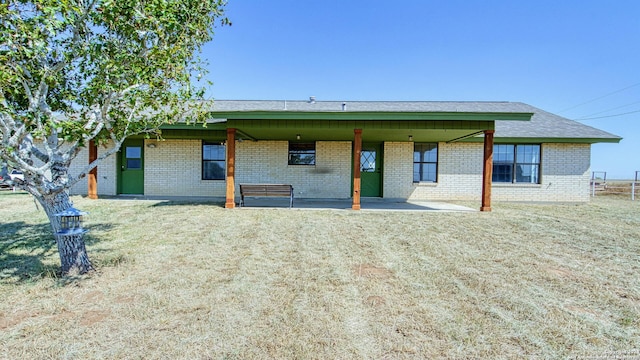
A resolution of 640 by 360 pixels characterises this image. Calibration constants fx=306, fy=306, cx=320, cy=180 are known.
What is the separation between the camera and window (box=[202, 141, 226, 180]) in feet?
42.9

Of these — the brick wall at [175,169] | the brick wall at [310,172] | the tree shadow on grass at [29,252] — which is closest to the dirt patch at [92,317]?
the tree shadow on grass at [29,252]

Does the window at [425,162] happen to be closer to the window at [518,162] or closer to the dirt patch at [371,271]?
the window at [518,162]

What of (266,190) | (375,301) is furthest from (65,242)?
(266,190)

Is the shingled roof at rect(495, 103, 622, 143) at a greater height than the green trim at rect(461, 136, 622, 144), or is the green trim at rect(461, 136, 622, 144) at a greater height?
the shingled roof at rect(495, 103, 622, 143)

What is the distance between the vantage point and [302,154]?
43.3 feet

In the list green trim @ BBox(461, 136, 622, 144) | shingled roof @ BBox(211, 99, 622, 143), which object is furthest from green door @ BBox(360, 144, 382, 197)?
green trim @ BBox(461, 136, 622, 144)

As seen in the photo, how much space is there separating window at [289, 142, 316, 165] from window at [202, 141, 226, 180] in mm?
2953

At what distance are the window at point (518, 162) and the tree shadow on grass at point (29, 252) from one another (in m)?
13.8

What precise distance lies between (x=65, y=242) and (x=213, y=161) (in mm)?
9371

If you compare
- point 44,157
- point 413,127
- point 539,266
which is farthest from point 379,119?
point 44,157

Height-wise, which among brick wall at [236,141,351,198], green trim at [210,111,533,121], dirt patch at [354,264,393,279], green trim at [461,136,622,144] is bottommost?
dirt patch at [354,264,393,279]

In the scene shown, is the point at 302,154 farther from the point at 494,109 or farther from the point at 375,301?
the point at 375,301

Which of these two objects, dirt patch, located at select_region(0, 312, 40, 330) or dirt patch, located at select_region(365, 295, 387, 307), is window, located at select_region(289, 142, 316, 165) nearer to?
dirt patch, located at select_region(365, 295, 387, 307)

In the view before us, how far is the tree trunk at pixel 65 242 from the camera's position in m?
3.93
